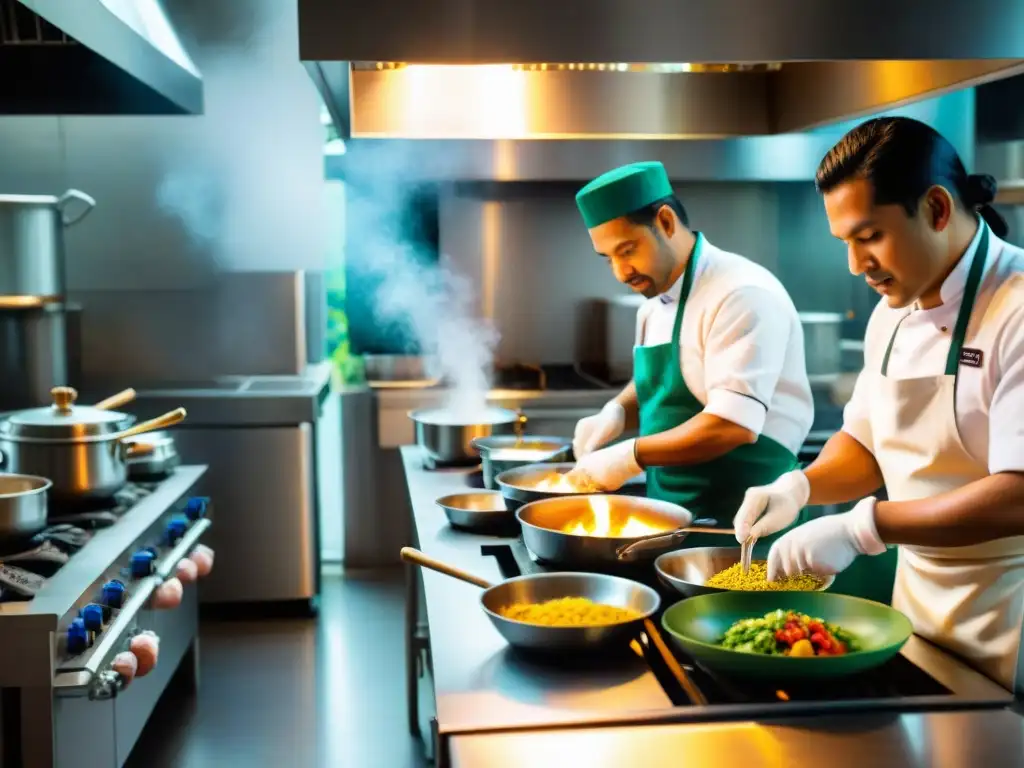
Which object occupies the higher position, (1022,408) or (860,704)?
(1022,408)

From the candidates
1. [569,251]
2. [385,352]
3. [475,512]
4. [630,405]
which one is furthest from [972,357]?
[385,352]

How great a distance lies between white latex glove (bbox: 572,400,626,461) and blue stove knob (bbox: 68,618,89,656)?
4.12 ft

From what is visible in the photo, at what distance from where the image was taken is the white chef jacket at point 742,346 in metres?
2.60

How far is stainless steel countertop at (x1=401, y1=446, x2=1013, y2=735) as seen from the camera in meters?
1.40

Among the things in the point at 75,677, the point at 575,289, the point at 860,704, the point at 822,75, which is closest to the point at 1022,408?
the point at 860,704

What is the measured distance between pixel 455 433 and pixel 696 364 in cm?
73

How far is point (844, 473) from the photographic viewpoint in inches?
83.2

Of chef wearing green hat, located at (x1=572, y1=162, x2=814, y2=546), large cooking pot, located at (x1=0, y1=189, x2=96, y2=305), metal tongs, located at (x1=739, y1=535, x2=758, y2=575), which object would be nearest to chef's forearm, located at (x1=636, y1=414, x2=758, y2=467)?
chef wearing green hat, located at (x1=572, y1=162, x2=814, y2=546)

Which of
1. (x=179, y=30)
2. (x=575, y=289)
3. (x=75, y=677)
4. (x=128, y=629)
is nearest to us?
(x=75, y=677)

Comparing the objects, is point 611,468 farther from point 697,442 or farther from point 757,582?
point 757,582

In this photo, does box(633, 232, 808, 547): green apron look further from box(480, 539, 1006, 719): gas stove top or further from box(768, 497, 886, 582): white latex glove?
box(480, 539, 1006, 719): gas stove top

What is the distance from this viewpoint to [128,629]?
2.52m

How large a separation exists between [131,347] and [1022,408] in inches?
153

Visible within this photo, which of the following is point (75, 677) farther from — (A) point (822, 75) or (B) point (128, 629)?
(A) point (822, 75)
